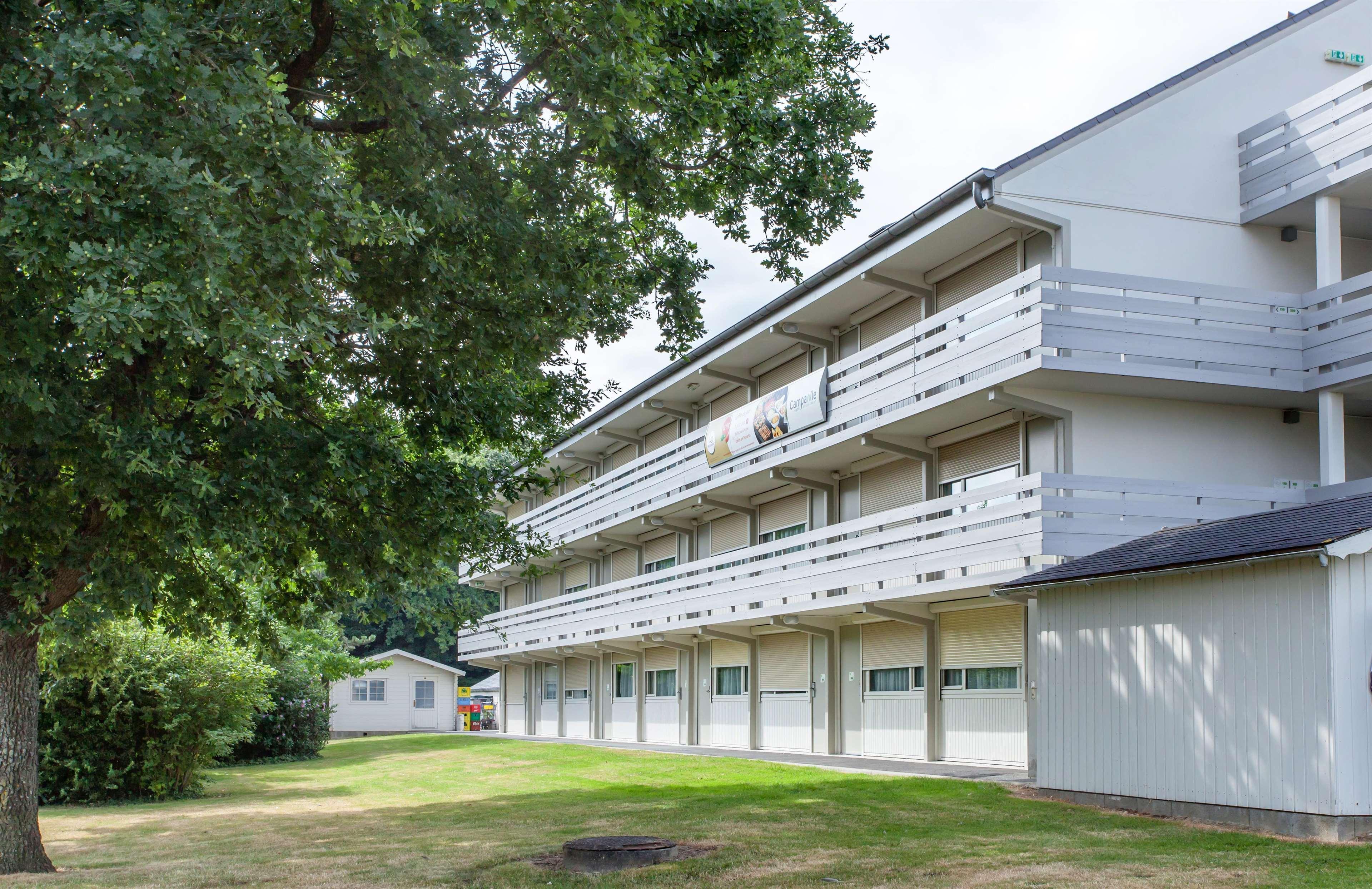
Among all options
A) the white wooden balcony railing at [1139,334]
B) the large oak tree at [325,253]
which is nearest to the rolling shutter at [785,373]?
the white wooden balcony railing at [1139,334]

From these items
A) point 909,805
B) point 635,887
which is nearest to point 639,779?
point 909,805

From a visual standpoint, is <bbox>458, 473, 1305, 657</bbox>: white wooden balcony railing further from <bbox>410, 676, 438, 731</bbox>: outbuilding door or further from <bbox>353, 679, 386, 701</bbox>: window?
<bbox>410, 676, 438, 731</bbox>: outbuilding door

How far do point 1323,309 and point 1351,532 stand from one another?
8778 millimetres

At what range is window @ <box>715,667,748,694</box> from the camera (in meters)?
32.2

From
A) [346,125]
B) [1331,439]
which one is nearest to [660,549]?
[1331,439]

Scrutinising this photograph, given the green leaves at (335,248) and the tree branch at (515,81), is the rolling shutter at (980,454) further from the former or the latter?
the tree branch at (515,81)

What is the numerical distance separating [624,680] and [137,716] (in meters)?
18.8

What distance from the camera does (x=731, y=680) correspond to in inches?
1304

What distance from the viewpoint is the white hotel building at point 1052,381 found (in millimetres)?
18625

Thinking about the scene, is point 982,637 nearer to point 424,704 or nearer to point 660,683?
point 660,683

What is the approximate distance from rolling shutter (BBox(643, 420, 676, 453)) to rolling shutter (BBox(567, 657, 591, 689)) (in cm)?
924

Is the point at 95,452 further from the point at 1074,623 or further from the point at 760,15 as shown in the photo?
the point at 1074,623

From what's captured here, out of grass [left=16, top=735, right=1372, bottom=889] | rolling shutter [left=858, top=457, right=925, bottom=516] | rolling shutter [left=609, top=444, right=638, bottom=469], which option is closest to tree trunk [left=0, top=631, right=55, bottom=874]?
grass [left=16, top=735, right=1372, bottom=889]

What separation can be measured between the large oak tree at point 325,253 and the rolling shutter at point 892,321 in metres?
9.19
